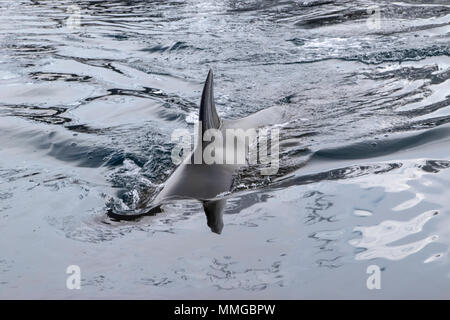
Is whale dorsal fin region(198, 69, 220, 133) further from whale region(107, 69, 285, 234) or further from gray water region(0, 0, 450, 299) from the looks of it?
gray water region(0, 0, 450, 299)

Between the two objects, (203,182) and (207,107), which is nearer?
(203,182)

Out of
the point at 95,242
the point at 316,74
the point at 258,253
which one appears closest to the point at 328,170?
the point at 258,253

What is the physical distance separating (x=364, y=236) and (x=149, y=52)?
709cm

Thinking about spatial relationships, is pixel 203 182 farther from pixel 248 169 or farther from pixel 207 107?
pixel 248 169

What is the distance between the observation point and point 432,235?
4355 millimetres

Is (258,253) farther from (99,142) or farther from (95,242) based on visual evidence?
(99,142)

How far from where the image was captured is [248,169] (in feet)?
18.4

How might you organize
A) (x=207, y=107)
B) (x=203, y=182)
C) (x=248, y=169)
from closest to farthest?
(x=203, y=182)
(x=207, y=107)
(x=248, y=169)

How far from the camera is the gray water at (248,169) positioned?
396cm

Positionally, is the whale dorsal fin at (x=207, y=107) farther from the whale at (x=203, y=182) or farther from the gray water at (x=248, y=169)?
the gray water at (x=248, y=169)

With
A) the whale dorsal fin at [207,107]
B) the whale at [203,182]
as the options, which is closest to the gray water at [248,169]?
the whale at [203,182]

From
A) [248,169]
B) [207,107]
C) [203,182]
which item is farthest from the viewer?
[248,169]

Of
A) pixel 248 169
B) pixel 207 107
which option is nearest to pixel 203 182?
pixel 207 107

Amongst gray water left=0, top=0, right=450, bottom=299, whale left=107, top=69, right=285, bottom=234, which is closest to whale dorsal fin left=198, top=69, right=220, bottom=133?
whale left=107, top=69, right=285, bottom=234
